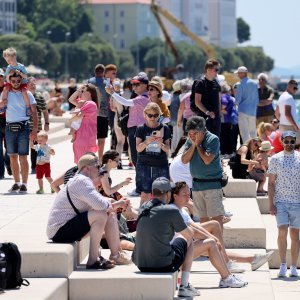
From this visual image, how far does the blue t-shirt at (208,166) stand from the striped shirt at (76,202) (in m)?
1.53

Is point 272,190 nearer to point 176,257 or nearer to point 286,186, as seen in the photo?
point 286,186

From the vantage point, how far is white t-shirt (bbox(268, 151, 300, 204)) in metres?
13.5

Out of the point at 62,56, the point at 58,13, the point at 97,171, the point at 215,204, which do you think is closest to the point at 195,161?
the point at 215,204

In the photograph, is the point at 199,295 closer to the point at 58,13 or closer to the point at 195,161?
the point at 195,161

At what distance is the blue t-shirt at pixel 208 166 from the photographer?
41.9ft

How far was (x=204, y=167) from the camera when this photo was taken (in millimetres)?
12906

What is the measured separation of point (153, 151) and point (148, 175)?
282 mm

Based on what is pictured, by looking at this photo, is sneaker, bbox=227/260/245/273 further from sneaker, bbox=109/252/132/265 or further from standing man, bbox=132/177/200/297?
standing man, bbox=132/177/200/297

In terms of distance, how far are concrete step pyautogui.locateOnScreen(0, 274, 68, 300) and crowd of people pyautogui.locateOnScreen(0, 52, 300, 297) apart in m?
0.65

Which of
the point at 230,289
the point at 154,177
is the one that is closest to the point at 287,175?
the point at 154,177

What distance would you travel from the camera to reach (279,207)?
13.7 metres

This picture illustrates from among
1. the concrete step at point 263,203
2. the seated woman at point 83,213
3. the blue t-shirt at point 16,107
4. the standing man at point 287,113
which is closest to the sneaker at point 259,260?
the seated woman at point 83,213

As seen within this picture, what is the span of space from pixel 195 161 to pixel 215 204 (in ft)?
1.57

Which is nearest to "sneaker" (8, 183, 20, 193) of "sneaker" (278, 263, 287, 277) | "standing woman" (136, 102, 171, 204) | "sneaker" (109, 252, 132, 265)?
"standing woman" (136, 102, 171, 204)
